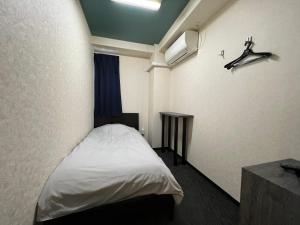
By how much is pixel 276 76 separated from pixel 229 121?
0.66 metres

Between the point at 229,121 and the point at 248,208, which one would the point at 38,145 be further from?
the point at 229,121

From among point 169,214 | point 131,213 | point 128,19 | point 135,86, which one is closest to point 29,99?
point 131,213

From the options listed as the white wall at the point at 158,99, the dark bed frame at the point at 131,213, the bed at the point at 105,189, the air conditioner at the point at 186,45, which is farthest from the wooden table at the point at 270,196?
the white wall at the point at 158,99

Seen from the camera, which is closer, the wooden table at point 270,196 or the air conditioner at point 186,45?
the wooden table at point 270,196

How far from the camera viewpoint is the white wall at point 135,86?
11.7 ft

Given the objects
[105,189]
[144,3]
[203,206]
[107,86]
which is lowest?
[203,206]

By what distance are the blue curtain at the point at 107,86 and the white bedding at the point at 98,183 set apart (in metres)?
1.99

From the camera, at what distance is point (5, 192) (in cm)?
70

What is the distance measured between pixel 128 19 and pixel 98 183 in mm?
2444

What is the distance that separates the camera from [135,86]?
3662mm

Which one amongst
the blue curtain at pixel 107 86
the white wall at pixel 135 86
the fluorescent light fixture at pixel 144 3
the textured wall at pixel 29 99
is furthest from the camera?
the white wall at pixel 135 86

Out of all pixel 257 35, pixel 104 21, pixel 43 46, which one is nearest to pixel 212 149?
pixel 257 35

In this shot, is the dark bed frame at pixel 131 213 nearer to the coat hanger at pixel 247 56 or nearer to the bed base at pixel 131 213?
the bed base at pixel 131 213

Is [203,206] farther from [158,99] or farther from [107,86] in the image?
[107,86]
